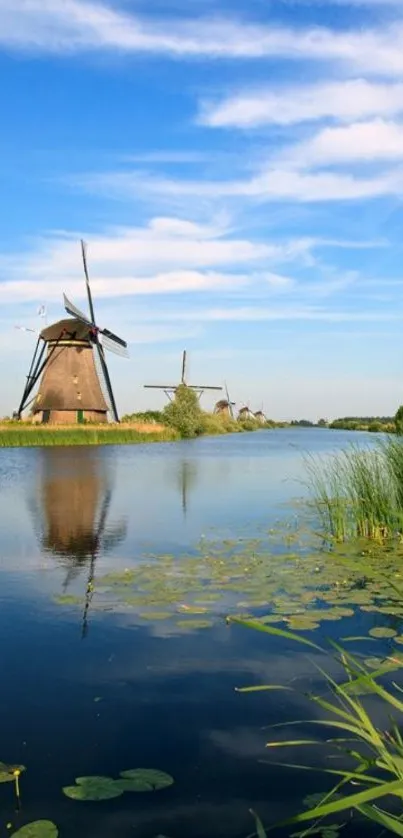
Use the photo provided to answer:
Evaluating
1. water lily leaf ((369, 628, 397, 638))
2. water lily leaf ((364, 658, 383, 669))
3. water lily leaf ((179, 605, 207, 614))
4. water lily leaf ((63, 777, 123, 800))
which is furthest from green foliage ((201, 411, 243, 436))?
water lily leaf ((63, 777, 123, 800))

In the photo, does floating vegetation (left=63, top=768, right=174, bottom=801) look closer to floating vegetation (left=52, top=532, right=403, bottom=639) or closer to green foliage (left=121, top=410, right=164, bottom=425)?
floating vegetation (left=52, top=532, right=403, bottom=639)

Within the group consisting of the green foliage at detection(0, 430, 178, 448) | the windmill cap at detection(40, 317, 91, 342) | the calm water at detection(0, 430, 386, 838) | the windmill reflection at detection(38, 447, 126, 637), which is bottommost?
the calm water at detection(0, 430, 386, 838)

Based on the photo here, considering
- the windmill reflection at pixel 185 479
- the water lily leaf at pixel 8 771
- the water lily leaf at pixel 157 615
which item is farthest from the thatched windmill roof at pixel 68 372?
the water lily leaf at pixel 8 771

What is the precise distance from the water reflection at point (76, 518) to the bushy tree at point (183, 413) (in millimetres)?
26776

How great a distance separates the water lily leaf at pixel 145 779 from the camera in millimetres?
3324

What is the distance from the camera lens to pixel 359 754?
2838 mm

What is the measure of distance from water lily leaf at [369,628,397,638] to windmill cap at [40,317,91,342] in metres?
39.2

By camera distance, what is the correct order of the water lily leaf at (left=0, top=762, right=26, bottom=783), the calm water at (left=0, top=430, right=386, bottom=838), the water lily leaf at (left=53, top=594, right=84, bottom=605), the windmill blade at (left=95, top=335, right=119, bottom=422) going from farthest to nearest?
the windmill blade at (left=95, top=335, right=119, bottom=422) < the water lily leaf at (left=53, top=594, right=84, bottom=605) < the water lily leaf at (left=0, top=762, right=26, bottom=783) < the calm water at (left=0, top=430, right=386, bottom=838)

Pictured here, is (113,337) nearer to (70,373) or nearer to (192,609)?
(70,373)

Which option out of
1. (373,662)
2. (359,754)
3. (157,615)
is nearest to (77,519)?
(157,615)

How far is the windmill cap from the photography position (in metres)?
43.5

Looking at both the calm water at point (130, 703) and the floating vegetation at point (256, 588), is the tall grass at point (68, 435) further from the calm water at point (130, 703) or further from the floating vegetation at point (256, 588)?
the floating vegetation at point (256, 588)

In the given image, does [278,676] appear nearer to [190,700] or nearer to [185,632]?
[190,700]

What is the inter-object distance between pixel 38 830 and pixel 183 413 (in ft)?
159
